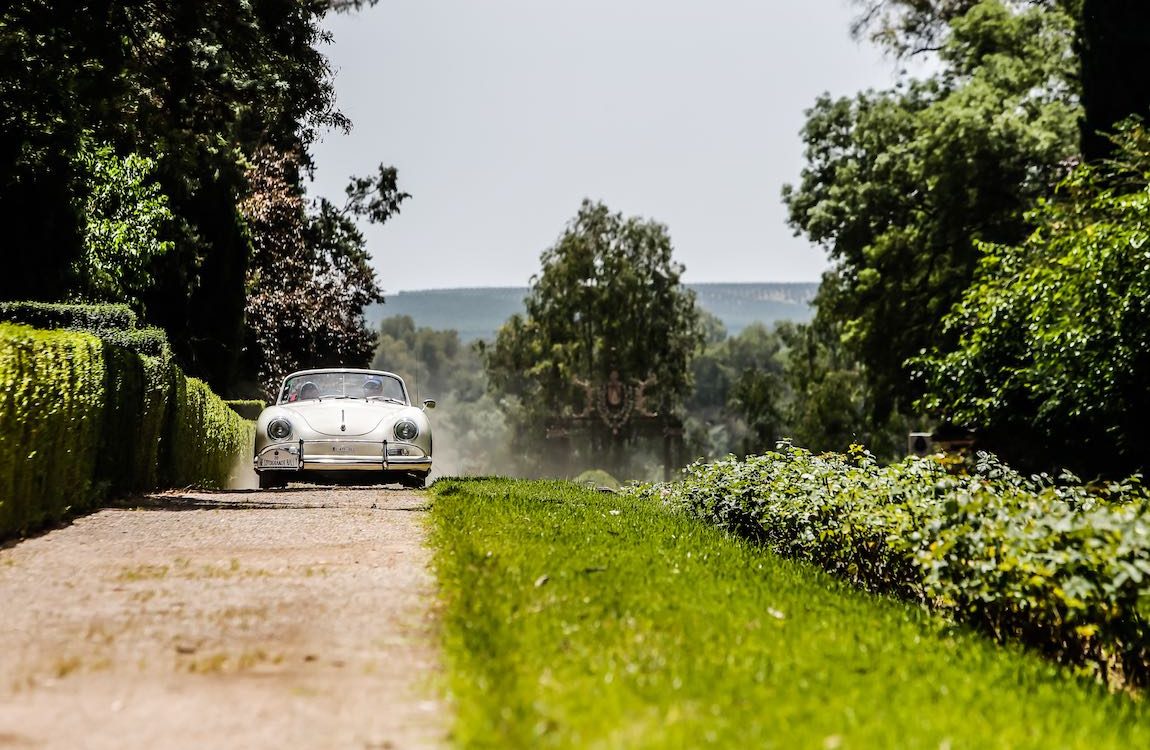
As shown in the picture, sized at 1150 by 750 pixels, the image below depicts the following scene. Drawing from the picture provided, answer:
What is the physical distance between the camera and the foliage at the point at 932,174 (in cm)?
2956

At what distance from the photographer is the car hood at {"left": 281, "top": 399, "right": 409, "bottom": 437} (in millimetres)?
16141

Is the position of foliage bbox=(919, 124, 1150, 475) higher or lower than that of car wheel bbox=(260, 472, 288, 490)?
higher

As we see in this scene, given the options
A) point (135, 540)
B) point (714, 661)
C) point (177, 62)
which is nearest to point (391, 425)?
point (177, 62)

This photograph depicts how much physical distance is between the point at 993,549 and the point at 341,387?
12011mm

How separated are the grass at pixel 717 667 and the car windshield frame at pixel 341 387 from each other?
897 cm

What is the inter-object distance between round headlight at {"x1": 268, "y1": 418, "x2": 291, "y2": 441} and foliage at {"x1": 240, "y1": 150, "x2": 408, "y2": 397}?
2217 cm

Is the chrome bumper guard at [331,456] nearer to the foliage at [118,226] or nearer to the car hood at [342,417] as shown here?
the car hood at [342,417]

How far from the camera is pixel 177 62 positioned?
16.8m

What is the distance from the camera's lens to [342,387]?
57.6ft

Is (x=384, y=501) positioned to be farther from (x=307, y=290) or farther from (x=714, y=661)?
(x=307, y=290)

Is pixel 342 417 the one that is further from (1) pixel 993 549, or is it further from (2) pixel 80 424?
(1) pixel 993 549

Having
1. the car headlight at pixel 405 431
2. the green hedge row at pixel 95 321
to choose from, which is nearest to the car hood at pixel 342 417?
the car headlight at pixel 405 431

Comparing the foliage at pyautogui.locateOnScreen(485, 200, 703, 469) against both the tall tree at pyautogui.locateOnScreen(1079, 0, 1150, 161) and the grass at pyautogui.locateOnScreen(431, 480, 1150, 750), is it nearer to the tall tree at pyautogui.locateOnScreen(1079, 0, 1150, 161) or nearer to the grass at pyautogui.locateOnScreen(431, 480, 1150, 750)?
the tall tree at pyautogui.locateOnScreen(1079, 0, 1150, 161)

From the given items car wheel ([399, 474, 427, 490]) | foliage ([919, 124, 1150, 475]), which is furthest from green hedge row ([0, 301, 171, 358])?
foliage ([919, 124, 1150, 475])
